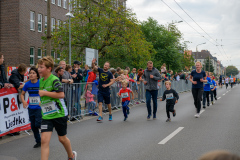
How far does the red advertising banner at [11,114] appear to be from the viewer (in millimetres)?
8336

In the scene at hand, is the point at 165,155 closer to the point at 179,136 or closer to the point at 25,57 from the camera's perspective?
the point at 179,136

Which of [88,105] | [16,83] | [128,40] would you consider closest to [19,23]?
[128,40]

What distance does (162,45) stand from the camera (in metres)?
52.1

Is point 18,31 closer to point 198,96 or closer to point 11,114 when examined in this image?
point 198,96

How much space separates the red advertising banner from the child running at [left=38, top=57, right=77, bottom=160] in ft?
12.0

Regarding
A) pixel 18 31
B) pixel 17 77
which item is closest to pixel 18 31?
pixel 18 31

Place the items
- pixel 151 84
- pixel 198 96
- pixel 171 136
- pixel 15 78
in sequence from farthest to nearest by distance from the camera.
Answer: pixel 198 96
pixel 151 84
pixel 15 78
pixel 171 136

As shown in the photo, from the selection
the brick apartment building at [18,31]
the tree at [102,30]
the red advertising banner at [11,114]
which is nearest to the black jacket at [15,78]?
the red advertising banner at [11,114]

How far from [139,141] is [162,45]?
45.4 metres

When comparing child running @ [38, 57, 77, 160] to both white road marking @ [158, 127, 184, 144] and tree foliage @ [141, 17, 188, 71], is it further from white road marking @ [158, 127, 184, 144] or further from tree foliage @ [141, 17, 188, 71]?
tree foliage @ [141, 17, 188, 71]

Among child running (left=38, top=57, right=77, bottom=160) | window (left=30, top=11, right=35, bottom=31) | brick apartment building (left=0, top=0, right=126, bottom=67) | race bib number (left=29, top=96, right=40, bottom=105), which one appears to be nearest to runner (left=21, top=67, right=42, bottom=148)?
race bib number (left=29, top=96, right=40, bottom=105)

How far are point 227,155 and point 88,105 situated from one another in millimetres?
11541

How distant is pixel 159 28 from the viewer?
176ft

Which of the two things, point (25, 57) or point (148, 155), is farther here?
point (25, 57)
